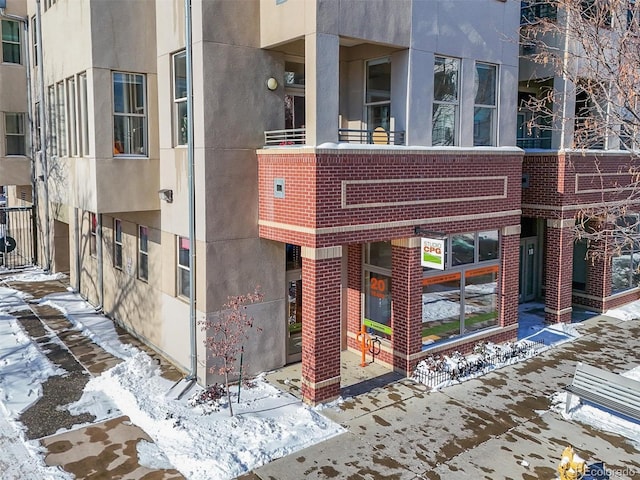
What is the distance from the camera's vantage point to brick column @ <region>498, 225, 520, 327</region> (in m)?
13.2

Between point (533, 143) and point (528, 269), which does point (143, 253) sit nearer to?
point (533, 143)

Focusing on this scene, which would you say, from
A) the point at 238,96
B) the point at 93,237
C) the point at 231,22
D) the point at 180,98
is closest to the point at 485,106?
the point at 238,96

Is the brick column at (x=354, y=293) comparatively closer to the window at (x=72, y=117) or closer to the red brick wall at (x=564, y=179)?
the red brick wall at (x=564, y=179)

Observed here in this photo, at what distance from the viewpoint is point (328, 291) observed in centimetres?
1014

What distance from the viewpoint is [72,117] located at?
13.3 metres

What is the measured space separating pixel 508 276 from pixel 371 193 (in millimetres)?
4882

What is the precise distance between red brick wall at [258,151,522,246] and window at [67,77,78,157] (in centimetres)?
524

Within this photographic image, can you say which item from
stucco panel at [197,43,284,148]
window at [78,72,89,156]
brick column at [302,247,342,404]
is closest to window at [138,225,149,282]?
window at [78,72,89,156]

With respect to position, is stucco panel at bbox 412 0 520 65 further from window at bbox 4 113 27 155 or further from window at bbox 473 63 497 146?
window at bbox 4 113 27 155

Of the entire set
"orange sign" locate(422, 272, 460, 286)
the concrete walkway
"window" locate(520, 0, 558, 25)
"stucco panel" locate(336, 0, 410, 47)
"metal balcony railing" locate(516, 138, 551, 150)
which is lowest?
the concrete walkway

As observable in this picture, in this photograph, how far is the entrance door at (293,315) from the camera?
1188 centimetres

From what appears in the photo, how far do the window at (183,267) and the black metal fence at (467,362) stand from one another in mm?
5025

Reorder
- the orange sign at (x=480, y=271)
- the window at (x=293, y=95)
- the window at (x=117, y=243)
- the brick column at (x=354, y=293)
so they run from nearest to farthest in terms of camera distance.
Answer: the window at (x=293, y=95), the orange sign at (x=480, y=271), the brick column at (x=354, y=293), the window at (x=117, y=243)

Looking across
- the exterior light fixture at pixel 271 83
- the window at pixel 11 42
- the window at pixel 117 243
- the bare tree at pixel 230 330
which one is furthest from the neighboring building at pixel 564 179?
the window at pixel 11 42
